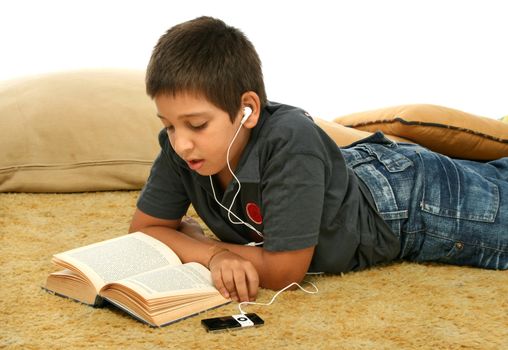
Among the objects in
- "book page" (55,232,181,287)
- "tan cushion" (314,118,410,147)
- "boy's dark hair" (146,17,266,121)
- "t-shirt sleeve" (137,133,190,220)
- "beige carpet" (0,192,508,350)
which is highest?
"boy's dark hair" (146,17,266,121)

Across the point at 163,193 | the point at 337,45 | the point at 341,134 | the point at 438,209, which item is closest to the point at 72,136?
the point at 163,193

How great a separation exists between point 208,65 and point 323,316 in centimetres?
51

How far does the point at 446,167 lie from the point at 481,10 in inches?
81.9

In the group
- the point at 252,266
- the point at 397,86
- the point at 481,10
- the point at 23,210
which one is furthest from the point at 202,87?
the point at 481,10

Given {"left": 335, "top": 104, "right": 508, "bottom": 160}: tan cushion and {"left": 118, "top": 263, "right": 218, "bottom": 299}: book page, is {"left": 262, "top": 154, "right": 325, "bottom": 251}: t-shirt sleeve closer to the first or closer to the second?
{"left": 118, "top": 263, "right": 218, "bottom": 299}: book page

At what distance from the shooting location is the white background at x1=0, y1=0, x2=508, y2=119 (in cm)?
277

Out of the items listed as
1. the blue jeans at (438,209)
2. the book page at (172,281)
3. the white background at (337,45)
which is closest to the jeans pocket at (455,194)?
the blue jeans at (438,209)

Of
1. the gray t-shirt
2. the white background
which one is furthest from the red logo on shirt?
the white background

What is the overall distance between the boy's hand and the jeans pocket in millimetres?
479

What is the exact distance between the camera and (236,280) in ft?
3.83

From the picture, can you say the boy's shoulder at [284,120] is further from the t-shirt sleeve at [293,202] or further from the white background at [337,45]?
the white background at [337,45]

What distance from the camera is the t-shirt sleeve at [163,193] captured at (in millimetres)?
1438

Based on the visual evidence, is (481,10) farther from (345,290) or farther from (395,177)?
(345,290)

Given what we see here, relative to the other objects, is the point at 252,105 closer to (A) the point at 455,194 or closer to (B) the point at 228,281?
(B) the point at 228,281
